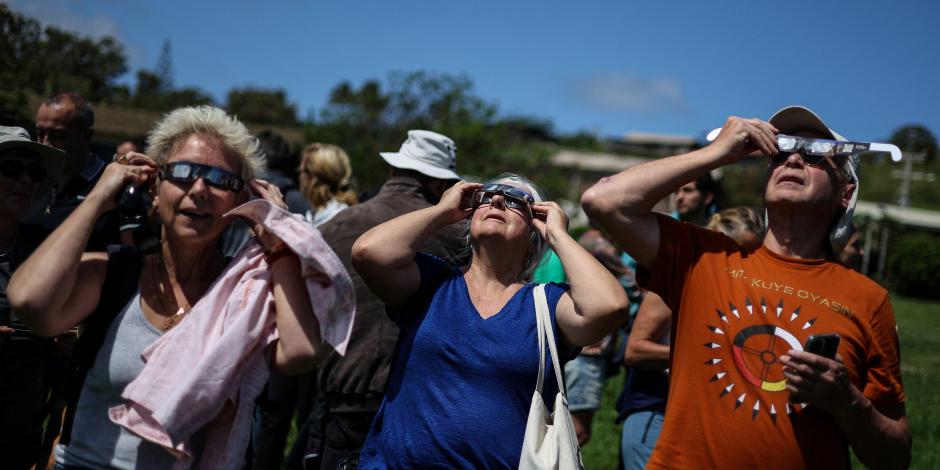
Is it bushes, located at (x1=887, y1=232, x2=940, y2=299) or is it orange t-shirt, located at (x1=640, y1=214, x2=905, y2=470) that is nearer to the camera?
orange t-shirt, located at (x1=640, y1=214, x2=905, y2=470)

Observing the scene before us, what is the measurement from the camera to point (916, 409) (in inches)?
389

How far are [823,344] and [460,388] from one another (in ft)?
4.03

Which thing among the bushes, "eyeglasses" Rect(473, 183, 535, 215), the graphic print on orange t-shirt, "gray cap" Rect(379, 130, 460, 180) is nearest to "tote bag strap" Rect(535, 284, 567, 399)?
"eyeglasses" Rect(473, 183, 535, 215)

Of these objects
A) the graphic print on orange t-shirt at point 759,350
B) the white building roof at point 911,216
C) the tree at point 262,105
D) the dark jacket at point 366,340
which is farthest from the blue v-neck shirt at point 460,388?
the tree at point 262,105

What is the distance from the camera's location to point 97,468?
8.72 ft

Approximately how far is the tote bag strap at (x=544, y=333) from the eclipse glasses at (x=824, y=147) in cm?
103

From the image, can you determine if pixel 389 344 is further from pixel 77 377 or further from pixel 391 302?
pixel 77 377

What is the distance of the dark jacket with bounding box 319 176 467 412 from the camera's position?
13.3 feet

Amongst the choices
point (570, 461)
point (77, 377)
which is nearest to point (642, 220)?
point (570, 461)

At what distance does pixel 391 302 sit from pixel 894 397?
1848mm

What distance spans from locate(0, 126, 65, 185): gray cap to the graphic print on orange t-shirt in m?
2.93

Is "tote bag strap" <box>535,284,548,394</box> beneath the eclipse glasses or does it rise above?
beneath

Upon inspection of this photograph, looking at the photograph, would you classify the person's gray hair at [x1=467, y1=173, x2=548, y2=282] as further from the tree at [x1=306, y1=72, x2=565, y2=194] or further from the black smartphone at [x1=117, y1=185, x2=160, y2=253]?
the tree at [x1=306, y1=72, x2=565, y2=194]

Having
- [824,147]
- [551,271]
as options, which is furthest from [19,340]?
[824,147]
